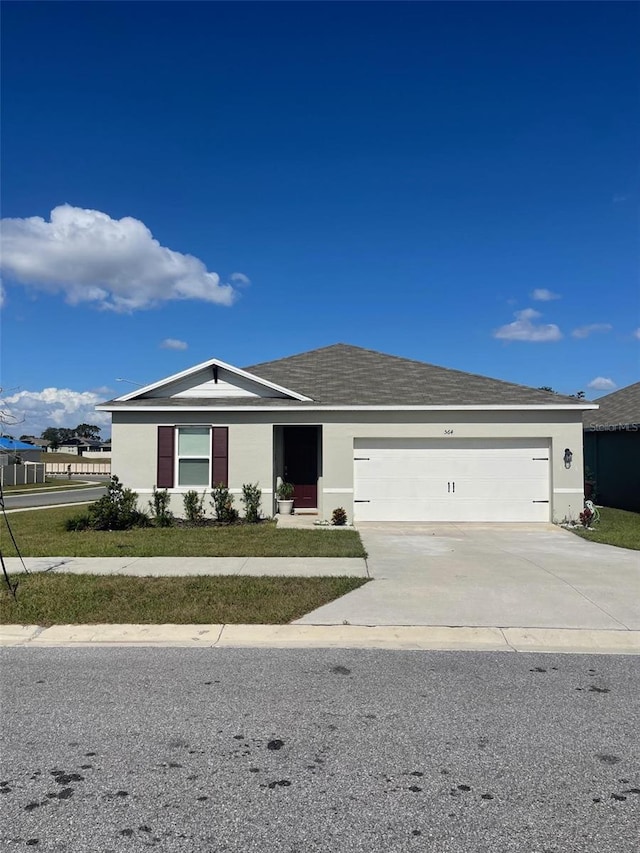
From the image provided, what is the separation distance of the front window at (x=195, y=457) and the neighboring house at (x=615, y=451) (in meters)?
12.2

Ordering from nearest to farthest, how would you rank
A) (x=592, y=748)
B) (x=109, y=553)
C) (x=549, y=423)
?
(x=592, y=748) < (x=109, y=553) < (x=549, y=423)

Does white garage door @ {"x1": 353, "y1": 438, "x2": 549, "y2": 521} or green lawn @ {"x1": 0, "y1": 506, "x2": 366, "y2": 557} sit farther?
white garage door @ {"x1": 353, "y1": 438, "x2": 549, "y2": 521}

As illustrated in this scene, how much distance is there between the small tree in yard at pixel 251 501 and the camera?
15602mm

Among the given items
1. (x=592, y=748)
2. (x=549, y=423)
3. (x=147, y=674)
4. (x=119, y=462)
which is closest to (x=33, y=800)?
(x=147, y=674)

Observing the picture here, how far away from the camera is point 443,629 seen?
6.71 meters

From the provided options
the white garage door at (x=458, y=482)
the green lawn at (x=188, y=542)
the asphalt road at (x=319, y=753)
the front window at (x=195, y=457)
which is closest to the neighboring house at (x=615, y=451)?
the white garage door at (x=458, y=482)

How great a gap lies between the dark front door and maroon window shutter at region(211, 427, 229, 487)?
8.61ft

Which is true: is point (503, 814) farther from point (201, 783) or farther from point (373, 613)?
point (373, 613)

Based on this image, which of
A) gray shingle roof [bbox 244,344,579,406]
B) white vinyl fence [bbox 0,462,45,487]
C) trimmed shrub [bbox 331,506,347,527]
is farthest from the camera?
white vinyl fence [bbox 0,462,45,487]

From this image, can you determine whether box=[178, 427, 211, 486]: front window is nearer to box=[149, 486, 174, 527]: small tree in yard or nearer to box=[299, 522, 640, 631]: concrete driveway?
box=[149, 486, 174, 527]: small tree in yard

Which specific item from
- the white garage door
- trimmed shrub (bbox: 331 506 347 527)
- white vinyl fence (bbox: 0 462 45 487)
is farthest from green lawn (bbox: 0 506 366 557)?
white vinyl fence (bbox: 0 462 45 487)

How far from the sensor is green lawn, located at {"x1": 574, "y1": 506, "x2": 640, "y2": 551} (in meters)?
12.7

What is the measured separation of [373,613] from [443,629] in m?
0.87

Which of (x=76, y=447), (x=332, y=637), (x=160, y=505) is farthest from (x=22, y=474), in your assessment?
(x=76, y=447)
